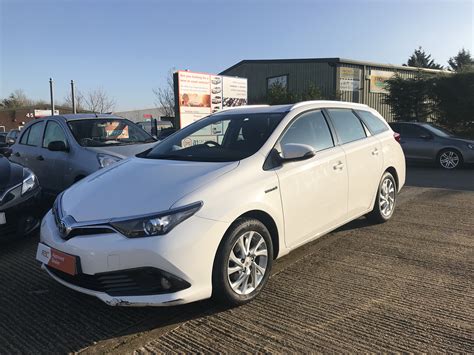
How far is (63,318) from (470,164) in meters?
12.2

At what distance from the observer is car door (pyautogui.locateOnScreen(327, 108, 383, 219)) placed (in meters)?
4.86

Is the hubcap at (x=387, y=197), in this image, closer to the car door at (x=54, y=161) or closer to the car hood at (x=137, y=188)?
the car hood at (x=137, y=188)

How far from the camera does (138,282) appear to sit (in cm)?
304

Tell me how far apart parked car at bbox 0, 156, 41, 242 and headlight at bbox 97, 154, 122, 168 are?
3.26 feet

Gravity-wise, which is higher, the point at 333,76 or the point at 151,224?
the point at 333,76

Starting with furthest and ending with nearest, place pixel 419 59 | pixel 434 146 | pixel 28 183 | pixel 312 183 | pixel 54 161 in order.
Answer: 1. pixel 419 59
2. pixel 434 146
3. pixel 54 161
4. pixel 28 183
5. pixel 312 183

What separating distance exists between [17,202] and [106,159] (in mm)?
1590

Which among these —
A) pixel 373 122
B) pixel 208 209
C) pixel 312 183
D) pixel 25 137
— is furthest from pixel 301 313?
pixel 25 137

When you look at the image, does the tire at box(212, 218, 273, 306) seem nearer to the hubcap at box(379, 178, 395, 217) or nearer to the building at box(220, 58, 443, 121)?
the hubcap at box(379, 178, 395, 217)

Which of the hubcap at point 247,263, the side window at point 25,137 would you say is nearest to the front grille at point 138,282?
the hubcap at point 247,263

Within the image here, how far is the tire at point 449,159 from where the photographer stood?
39.9ft

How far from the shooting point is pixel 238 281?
3.41 metres

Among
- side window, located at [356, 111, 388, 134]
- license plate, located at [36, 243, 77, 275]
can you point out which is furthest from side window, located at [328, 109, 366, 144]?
license plate, located at [36, 243, 77, 275]

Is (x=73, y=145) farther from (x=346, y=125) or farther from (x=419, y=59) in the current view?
(x=419, y=59)
